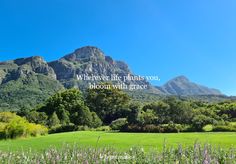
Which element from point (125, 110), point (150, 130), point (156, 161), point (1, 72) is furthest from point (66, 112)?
point (1, 72)

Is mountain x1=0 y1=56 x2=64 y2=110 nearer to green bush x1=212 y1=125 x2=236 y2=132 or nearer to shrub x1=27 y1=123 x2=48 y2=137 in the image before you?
shrub x1=27 y1=123 x2=48 y2=137

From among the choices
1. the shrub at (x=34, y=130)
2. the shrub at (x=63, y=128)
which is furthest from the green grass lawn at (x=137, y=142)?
the shrub at (x=63, y=128)

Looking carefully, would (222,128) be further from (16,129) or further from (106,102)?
(106,102)

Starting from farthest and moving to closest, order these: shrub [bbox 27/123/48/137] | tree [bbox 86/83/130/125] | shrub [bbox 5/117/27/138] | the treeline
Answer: tree [bbox 86/83/130/125]
the treeline
shrub [bbox 27/123/48/137]
shrub [bbox 5/117/27/138]

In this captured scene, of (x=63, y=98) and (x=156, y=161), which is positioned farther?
(x=63, y=98)

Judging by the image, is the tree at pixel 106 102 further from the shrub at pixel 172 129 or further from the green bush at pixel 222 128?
the green bush at pixel 222 128

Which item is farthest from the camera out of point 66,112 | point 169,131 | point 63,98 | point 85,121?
point 63,98

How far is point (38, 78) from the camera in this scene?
529ft

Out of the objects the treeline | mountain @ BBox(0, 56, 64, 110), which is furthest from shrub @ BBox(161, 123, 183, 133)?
mountain @ BBox(0, 56, 64, 110)

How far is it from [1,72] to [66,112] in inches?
5809

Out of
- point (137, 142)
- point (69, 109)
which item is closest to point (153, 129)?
point (137, 142)

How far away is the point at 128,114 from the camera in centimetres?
4941

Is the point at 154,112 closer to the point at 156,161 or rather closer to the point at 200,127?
the point at 200,127

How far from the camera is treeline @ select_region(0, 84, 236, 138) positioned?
3512 centimetres
